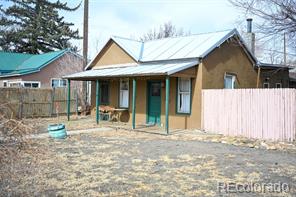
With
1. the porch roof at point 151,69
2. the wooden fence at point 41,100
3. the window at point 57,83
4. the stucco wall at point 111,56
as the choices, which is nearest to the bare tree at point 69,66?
the window at point 57,83

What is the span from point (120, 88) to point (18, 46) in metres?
25.5

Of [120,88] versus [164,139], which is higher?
[120,88]

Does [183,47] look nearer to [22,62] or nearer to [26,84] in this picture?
[26,84]

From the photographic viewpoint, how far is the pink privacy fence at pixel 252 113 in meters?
12.6

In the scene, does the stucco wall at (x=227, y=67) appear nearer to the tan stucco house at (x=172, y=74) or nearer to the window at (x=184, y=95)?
the tan stucco house at (x=172, y=74)

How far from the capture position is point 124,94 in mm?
19906

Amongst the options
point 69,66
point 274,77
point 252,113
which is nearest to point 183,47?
point 252,113

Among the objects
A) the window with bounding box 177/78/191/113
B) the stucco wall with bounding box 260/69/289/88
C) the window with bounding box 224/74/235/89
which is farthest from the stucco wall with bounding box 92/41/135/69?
the stucco wall with bounding box 260/69/289/88

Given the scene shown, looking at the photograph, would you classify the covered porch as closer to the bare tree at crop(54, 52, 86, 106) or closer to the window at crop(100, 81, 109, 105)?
the window at crop(100, 81, 109, 105)

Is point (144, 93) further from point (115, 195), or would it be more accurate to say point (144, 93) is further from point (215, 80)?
point (115, 195)

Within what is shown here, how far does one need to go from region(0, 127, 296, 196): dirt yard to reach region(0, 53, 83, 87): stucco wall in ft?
51.7

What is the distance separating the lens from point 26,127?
14.9ft

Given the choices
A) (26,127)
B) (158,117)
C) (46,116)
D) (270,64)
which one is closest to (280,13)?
(26,127)

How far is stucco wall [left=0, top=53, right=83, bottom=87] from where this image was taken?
2692 cm
